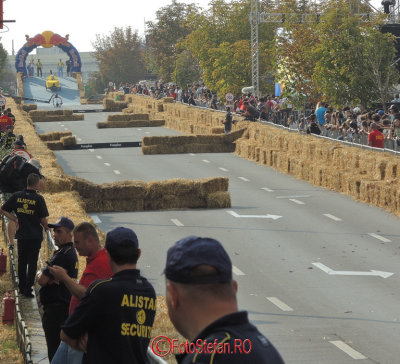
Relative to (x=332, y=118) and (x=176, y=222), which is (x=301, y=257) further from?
(x=332, y=118)

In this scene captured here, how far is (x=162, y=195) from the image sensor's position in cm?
2711

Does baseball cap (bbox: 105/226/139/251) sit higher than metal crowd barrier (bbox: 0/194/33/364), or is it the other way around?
baseball cap (bbox: 105/226/139/251)

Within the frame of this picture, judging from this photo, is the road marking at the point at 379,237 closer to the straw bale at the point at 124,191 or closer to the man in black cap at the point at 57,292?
the straw bale at the point at 124,191

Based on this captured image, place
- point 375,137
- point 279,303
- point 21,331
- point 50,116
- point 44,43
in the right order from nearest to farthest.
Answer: point 21,331, point 279,303, point 375,137, point 50,116, point 44,43

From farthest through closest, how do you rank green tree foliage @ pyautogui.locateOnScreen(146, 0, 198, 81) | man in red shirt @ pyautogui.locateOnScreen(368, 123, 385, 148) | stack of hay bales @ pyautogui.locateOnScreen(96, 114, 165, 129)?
green tree foliage @ pyautogui.locateOnScreen(146, 0, 198, 81), stack of hay bales @ pyautogui.locateOnScreen(96, 114, 165, 129), man in red shirt @ pyautogui.locateOnScreen(368, 123, 385, 148)

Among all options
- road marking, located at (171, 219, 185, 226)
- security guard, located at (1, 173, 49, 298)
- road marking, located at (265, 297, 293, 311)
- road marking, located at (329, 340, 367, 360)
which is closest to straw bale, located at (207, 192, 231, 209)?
road marking, located at (171, 219, 185, 226)

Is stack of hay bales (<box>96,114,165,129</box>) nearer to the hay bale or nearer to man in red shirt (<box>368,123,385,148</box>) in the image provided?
the hay bale

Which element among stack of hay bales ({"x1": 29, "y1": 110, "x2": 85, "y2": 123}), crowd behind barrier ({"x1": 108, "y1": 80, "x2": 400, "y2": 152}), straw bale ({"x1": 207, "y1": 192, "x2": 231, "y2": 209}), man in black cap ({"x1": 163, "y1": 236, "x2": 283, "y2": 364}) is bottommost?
stack of hay bales ({"x1": 29, "y1": 110, "x2": 85, "y2": 123})

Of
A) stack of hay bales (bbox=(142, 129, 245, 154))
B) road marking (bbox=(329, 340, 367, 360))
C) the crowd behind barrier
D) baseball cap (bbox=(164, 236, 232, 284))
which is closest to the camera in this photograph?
baseball cap (bbox=(164, 236, 232, 284))

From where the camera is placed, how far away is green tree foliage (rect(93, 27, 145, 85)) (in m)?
135

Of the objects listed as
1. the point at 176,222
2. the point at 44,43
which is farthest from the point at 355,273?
the point at 44,43

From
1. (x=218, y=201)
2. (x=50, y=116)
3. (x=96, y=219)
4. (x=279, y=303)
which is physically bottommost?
(x=50, y=116)

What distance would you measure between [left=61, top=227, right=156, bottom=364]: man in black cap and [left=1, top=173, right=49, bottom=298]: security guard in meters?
6.35

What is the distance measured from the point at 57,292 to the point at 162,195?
18.6m
